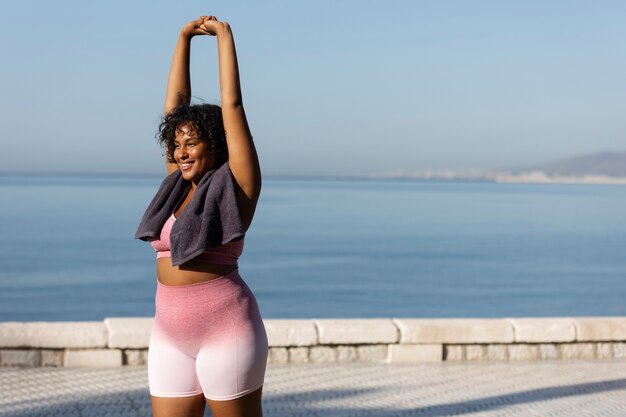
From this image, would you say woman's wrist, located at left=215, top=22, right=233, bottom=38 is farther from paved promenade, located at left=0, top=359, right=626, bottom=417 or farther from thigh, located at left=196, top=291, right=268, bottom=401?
paved promenade, located at left=0, top=359, right=626, bottom=417

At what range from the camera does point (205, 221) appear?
3336 mm

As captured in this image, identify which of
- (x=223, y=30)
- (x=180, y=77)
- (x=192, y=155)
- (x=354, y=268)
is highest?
(x=223, y=30)

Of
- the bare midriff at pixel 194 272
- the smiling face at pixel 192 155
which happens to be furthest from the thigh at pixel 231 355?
the smiling face at pixel 192 155

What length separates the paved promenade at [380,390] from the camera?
23.3 feet

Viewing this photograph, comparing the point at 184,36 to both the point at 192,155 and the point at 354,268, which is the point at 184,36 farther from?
the point at 354,268

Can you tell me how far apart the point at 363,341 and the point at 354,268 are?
28205 mm

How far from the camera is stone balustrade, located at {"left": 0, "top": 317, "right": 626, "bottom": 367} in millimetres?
8328

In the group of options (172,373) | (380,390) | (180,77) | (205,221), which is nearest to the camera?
(205,221)

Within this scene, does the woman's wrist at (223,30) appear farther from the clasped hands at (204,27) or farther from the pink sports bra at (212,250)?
the pink sports bra at (212,250)

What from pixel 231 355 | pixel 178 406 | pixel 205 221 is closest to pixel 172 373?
pixel 178 406

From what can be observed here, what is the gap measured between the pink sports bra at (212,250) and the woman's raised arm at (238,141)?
0.10 m

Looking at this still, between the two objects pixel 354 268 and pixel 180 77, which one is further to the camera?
pixel 354 268

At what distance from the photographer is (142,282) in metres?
32.1

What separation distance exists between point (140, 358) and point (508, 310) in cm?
2067
